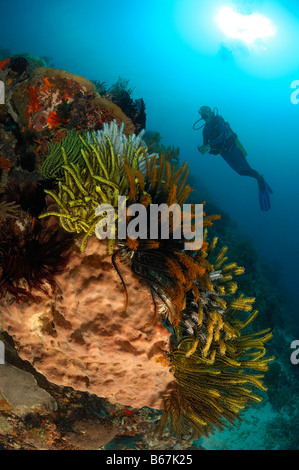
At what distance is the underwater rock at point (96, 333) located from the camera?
8.86 feet

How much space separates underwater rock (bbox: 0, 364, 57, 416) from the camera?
151 inches

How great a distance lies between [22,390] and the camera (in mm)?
3957

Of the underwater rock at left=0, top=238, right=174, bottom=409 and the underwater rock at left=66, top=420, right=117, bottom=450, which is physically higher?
the underwater rock at left=0, top=238, right=174, bottom=409

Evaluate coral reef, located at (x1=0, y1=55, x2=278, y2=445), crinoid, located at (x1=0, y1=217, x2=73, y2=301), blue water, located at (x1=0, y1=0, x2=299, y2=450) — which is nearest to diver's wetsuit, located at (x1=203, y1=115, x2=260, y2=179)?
coral reef, located at (x1=0, y1=55, x2=278, y2=445)

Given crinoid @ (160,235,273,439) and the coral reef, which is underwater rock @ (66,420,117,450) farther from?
crinoid @ (160,235,273,439)

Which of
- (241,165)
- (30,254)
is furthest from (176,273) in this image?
(241,165)

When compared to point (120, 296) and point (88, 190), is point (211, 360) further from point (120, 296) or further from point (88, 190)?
point (88, 190)

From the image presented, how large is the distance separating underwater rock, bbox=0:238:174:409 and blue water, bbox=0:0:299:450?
59000 mm

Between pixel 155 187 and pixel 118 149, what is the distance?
2.66 feet

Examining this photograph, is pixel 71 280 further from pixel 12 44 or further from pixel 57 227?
pixel 12 44

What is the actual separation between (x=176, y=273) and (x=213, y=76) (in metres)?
142

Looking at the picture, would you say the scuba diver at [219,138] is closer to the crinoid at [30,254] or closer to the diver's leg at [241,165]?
the diver's leg at [241,165]

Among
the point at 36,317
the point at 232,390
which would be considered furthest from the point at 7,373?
the point at 232,390

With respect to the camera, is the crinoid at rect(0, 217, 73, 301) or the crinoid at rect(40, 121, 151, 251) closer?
the crinoid at rect(40, 121, 151, 251)
